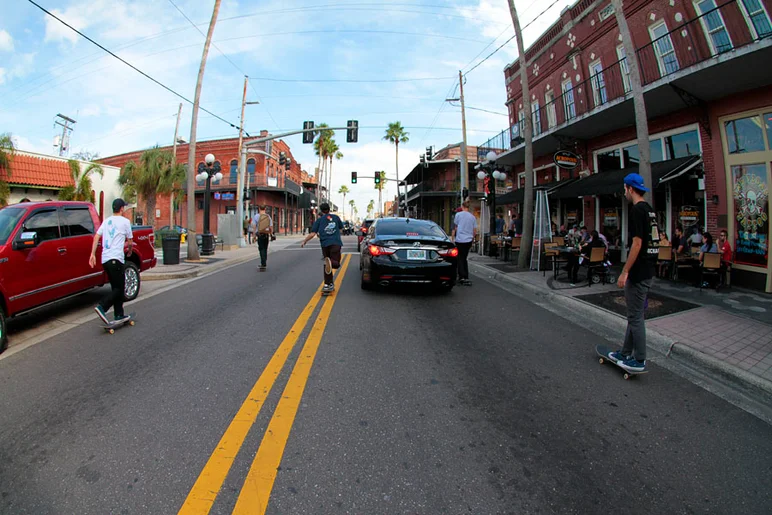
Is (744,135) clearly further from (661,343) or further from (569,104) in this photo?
(569,104)

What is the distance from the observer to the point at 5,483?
228 cm

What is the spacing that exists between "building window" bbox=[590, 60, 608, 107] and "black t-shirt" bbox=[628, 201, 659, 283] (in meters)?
12.0

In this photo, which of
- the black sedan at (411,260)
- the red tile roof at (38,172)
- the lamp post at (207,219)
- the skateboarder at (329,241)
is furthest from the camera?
the red tile roof at (38,172)

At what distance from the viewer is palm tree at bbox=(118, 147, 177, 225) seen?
25.0 m

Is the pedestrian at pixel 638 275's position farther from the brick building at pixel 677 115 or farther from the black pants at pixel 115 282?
the brick building at pixel 677 115

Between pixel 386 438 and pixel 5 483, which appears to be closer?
pixel 5 483

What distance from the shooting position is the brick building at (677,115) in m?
8.65

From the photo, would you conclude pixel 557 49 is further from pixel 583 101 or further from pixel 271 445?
pixel 271 445

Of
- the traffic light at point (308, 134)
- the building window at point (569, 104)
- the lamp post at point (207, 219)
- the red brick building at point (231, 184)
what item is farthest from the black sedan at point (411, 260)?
the red brick building at point (231, 184)

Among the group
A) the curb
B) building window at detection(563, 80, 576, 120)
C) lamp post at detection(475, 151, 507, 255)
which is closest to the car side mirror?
the curb

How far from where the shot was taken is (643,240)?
3.94 meters

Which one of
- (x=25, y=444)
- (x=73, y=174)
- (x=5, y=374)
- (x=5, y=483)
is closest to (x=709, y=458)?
(x=5, y=483)

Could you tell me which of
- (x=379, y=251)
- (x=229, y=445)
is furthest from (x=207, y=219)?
(x=229, y=445)

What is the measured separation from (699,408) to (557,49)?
1767 centimetres
